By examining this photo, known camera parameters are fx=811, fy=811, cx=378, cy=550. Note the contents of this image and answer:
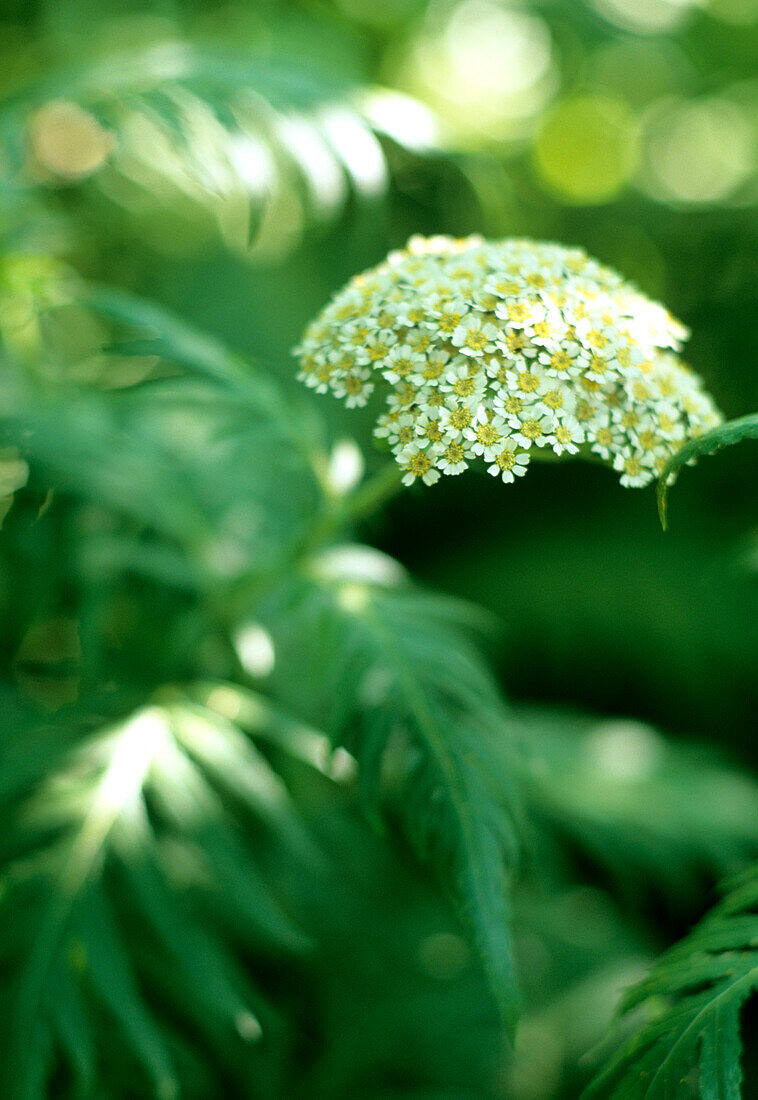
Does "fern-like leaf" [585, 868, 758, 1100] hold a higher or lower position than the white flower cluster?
lower

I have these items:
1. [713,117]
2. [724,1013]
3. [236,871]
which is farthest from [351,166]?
[713,117]

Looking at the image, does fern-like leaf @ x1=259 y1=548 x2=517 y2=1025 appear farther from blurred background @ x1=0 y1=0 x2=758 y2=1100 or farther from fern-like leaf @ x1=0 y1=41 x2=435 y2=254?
fern-like leaf @ x1=0 y1=41 x2=435 y2=254

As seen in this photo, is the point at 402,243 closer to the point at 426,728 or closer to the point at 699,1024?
the point at 426,728

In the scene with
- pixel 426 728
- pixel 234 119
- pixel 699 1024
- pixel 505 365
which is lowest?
pixel 699 1024

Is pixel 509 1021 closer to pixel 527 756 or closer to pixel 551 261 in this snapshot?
pixel 551 261

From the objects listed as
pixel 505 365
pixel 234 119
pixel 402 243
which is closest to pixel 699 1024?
pixel 505 365

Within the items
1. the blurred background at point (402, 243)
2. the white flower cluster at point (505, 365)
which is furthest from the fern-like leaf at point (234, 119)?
the white flower cluster at point (505, 365)

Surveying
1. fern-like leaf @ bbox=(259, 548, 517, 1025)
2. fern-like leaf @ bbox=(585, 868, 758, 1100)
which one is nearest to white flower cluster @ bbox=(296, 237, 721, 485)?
fern-like leaf @ bbox=(259, 548, 517, 1025)
